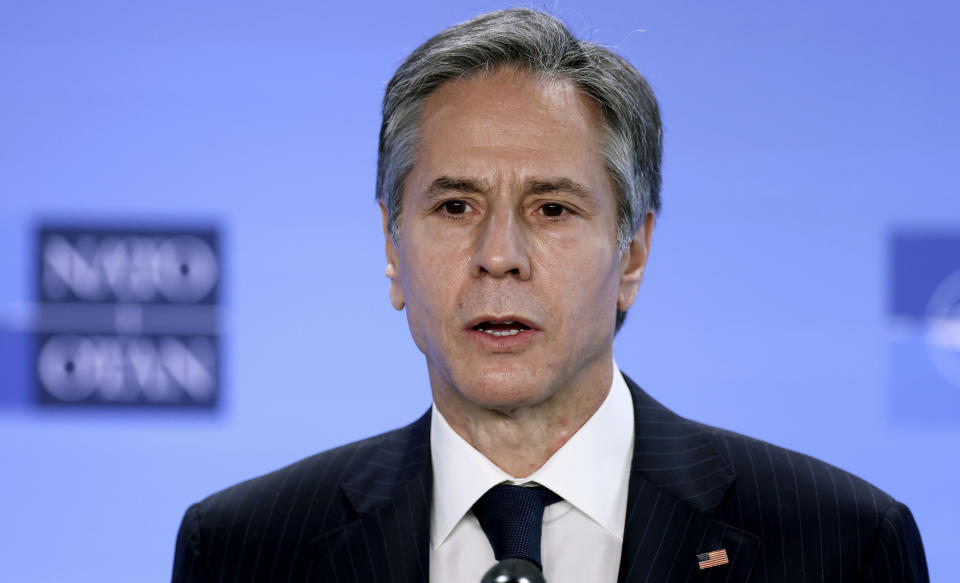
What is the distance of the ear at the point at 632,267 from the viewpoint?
6.45ft

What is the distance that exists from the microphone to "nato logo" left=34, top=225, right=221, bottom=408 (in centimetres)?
205

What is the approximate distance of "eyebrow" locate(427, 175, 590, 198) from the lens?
178 centimetres

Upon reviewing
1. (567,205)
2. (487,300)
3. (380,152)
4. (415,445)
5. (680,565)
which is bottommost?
(680,565)

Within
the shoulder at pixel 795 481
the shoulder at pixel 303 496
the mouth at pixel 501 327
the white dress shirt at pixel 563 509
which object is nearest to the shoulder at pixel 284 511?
the shoulder at pixel 303 496

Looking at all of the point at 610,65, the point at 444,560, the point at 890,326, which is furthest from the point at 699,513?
the point at 890,326

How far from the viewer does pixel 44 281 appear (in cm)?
323

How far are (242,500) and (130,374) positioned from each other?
1.36 meters

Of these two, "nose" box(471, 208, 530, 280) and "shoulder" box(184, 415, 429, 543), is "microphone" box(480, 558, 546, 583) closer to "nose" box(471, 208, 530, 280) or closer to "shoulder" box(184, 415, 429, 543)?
"nose" box(471, 208, 530, 280)

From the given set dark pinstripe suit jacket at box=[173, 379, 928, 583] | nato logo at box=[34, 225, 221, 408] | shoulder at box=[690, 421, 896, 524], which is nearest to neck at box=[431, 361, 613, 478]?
dark pinstripe suit jacket at box=[173, 379, 928, 583]

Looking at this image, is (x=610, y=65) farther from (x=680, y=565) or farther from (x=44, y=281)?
(x=44, y=281)

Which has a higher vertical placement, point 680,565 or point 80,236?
point 80,236

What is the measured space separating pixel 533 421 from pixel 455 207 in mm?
376

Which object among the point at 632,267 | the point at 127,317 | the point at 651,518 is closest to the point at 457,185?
the point at 632,267

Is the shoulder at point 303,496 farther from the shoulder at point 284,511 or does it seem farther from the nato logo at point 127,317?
the nato logo at point 127,317
